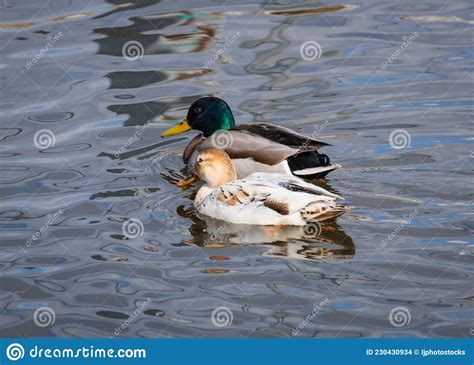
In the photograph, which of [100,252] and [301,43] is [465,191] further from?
[301,43]

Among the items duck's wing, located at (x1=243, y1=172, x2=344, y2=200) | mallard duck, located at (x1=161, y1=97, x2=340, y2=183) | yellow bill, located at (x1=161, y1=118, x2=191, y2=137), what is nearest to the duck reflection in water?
duck's wing, located at (x1=243, y1=172, x2=344, y2=200)

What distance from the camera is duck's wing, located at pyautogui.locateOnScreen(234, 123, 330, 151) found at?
11547 millimetres

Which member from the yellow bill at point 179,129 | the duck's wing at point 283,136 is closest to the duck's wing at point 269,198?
the duck's wing at point 283,136

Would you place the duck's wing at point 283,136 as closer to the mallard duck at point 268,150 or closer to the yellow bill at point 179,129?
the mallard duck at point 268,150

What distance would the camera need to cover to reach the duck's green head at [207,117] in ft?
41.9

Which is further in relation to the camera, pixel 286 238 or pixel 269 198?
pixel 269 198

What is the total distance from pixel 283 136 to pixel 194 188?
1.02m

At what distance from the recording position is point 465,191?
1080 centimetres

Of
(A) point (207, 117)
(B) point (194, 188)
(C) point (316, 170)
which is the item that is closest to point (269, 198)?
(C) point (316, 170)

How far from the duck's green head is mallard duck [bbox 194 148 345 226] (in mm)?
1655

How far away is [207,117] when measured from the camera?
12.9 meters

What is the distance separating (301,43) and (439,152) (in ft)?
13.0

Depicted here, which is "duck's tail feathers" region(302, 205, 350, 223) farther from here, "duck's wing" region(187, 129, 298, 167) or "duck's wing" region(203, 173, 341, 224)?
"duck's wing" region(187, 129, 298, 167)

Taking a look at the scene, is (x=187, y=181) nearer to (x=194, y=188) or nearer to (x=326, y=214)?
(x=194, y=188)
